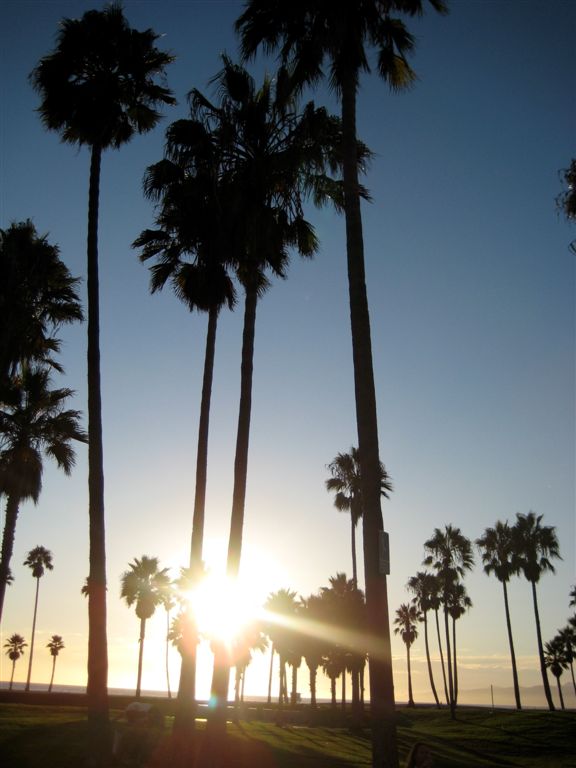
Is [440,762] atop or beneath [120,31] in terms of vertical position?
beneath

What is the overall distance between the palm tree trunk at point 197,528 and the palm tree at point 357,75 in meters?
8.96

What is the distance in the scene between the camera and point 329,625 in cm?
5381

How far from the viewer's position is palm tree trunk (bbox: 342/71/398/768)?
864 centimetres

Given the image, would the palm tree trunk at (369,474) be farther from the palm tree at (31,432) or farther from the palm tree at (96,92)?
the palm tree at (31,432)

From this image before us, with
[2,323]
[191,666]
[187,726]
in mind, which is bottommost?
[187,726]

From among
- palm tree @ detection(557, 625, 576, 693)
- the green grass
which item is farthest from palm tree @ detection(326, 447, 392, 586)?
palm tree @ detection(557, 625, 576, 693)

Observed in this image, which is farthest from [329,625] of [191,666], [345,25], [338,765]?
[345,25]

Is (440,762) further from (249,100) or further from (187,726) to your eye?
(249,100)

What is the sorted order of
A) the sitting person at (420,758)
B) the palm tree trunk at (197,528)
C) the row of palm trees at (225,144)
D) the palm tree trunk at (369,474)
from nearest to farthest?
the palm tree trunk at (369,474) < the sitting person at (420,758) < the row of palm trees at (225,144) < the palm tree trunk at (197,528)

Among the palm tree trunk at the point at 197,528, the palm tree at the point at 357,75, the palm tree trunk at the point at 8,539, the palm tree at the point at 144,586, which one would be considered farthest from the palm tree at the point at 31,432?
the palm tree at the point at 144,586

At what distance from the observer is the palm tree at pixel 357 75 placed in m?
9.51

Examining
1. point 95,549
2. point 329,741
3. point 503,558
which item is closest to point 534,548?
point 503,558

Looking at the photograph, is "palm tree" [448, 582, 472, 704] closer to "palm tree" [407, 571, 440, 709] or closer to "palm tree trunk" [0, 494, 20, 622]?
"palm tree" [407, 571, 440, 709]

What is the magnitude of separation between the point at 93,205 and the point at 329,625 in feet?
146
